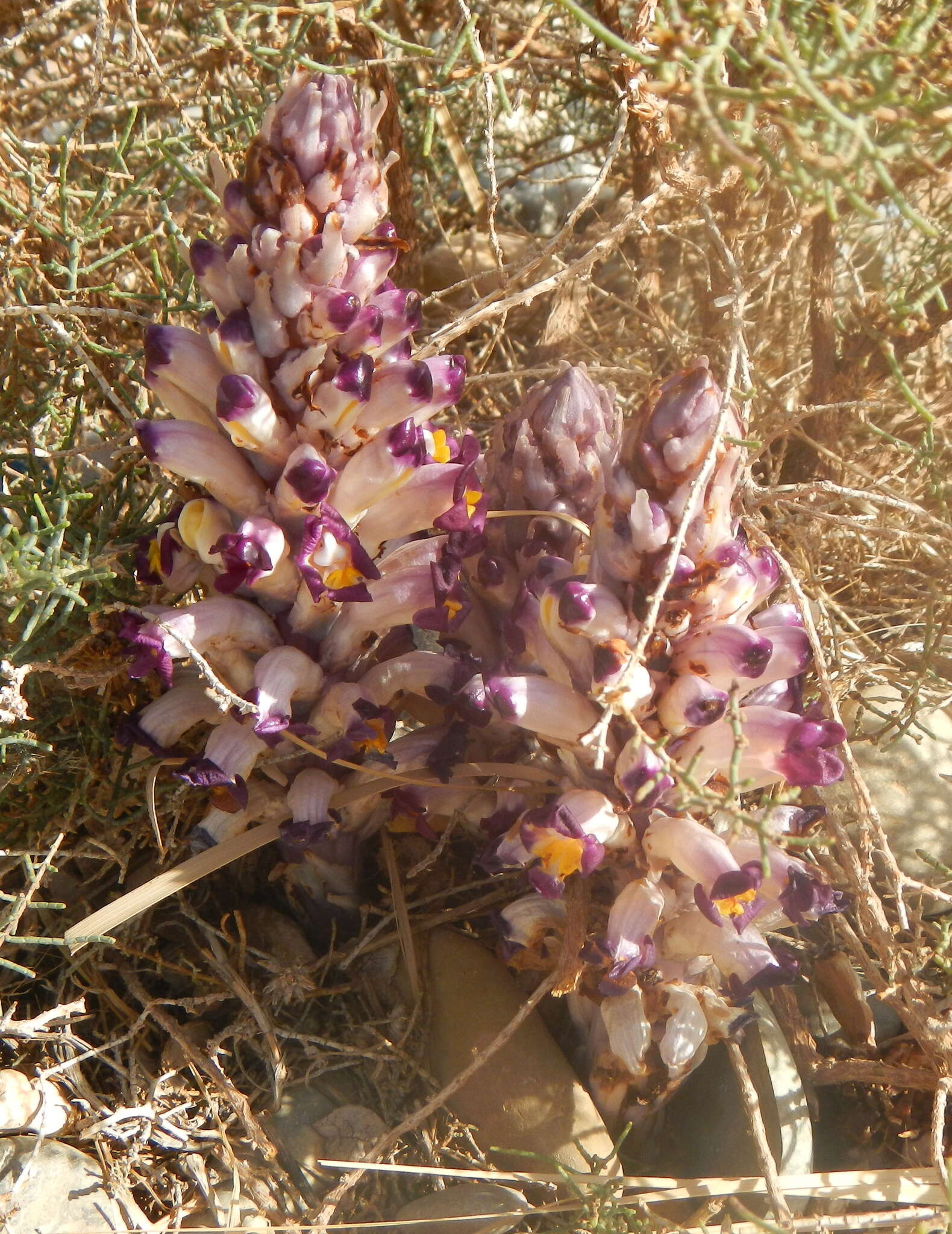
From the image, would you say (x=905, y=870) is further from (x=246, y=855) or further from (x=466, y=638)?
(x=246, y=855)

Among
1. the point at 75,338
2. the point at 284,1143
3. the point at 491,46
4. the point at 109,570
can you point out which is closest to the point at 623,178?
the point at 491,46

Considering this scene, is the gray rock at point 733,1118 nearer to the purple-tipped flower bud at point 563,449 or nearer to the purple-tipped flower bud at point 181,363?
the purple-tipped flower bud at point 563,449

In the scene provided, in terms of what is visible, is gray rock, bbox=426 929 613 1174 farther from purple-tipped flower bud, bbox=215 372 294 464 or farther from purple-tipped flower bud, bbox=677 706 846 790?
purple-tipped flower bud, bbox=215 372 294 464

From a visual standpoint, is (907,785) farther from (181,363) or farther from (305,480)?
(181,363)

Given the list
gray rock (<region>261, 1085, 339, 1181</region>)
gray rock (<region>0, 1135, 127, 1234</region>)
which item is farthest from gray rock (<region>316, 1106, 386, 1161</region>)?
gray rock (<region>0, 1135, 127, 1234</region>)

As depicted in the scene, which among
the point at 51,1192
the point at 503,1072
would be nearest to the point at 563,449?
the point at 503,1072

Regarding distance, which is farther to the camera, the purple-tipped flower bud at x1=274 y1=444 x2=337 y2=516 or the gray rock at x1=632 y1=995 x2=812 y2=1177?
the gray rock at x1=632 y1=995 x2=812 y2=1177

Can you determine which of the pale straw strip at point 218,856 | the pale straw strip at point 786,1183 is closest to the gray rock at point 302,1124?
the pale straw strip at point 786,1183
